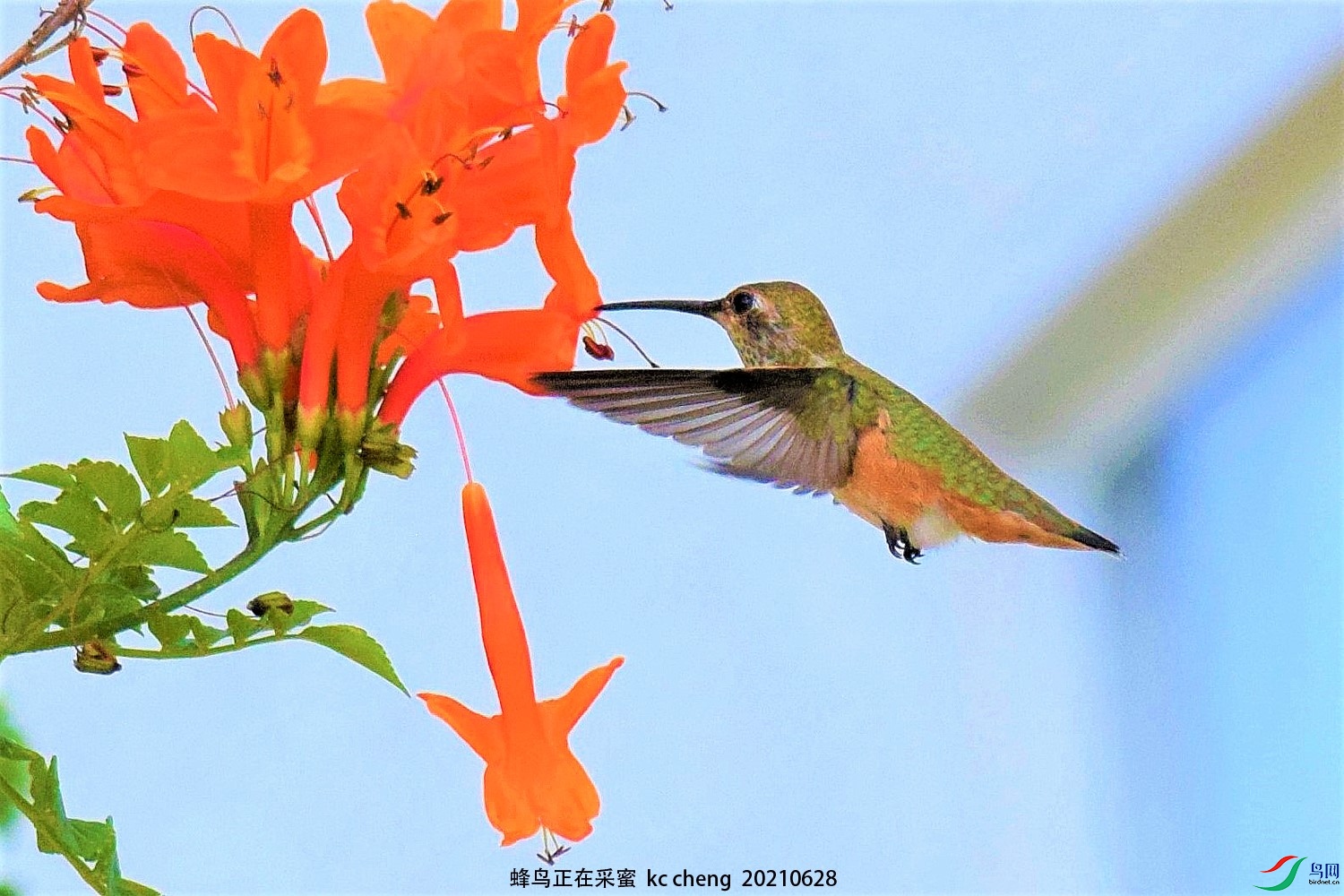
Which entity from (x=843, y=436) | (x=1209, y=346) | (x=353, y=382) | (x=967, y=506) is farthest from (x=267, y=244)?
(x=1209, y=346)

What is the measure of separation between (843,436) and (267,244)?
46 cm

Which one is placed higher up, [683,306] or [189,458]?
[683,306]

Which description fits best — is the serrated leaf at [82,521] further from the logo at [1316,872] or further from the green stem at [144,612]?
the logo at [1316,872]

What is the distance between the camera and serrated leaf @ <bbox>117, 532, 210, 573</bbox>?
0.50 meters

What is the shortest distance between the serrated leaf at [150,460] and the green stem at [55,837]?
119 millimetres

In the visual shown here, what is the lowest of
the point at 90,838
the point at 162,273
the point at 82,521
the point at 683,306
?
the point at 90,838

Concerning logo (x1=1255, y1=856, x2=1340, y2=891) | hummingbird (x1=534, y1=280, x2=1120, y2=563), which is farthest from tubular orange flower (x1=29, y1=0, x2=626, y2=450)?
logo (x1=1255, y1=856, x2=1340, y2=891)

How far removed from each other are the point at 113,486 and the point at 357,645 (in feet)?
0.36

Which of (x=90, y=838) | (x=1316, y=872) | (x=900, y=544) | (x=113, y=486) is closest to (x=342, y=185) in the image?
(x=113, y=486)

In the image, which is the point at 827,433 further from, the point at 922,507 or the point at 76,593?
the point at 76,593

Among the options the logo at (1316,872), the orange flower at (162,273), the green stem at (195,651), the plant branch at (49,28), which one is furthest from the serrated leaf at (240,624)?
the logo at (1316,872)

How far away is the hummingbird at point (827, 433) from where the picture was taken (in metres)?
0.78

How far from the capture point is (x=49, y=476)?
1.68 ft

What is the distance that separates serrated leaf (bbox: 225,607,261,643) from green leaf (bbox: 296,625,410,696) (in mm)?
19
